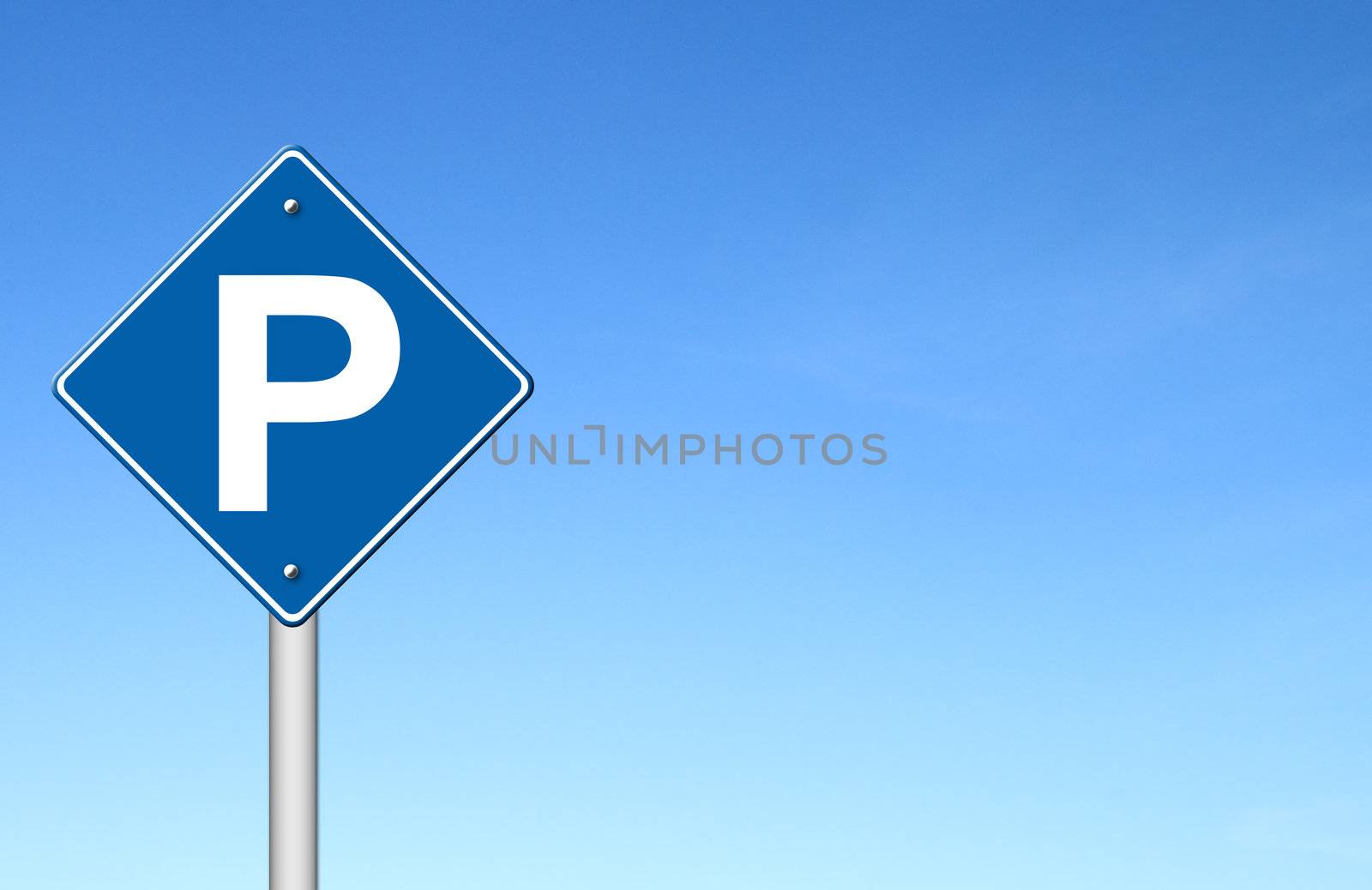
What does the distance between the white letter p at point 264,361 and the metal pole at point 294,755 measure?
0.37 m

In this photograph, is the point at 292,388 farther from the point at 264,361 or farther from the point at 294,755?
the point at 294,755

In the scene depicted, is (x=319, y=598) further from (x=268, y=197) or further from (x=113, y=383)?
(x=268, y=197)

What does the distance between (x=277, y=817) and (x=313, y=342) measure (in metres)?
0.96

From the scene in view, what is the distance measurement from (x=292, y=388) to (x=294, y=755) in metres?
0.74

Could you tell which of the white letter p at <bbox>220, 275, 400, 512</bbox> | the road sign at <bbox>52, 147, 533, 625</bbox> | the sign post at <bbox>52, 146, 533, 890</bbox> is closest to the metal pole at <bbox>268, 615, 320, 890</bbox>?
the sign post at <bbox>52, 146, 533, 890</bbox>

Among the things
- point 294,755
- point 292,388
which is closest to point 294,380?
point 292,388

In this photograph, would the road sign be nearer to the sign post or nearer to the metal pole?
the sign post

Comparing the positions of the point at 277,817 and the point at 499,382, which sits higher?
the point at 499,382

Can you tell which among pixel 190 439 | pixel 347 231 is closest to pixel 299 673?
pixel 190 439

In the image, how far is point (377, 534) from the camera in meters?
2.91

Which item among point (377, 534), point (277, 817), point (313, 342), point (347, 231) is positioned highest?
point (347, 231)

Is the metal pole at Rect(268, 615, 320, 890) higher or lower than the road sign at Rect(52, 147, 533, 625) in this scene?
lower

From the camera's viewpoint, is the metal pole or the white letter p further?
the white letter p

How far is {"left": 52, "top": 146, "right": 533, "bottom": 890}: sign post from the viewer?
9.43 ft
